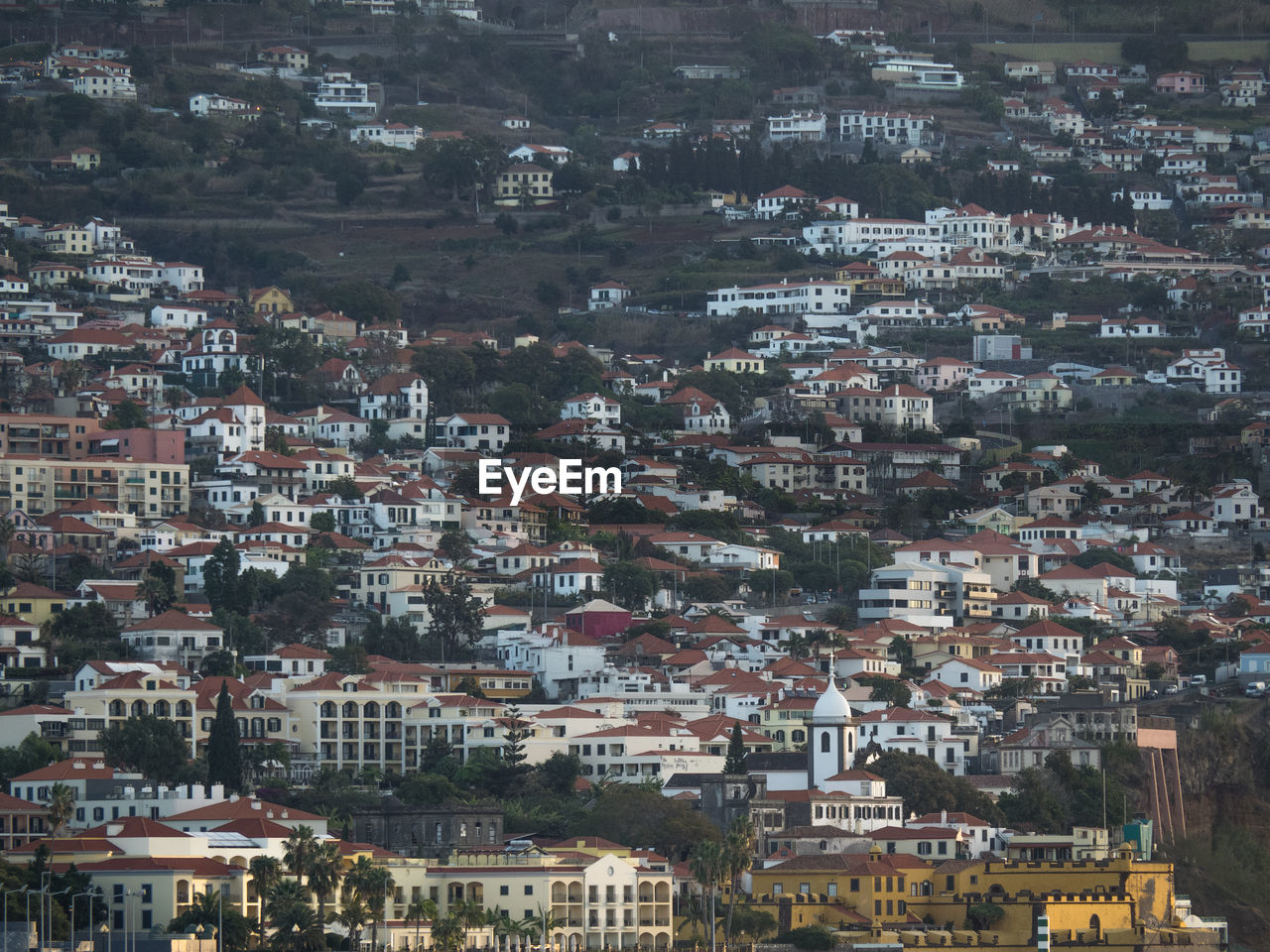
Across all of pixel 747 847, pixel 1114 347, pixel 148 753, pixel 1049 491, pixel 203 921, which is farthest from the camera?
pixel 1114 347

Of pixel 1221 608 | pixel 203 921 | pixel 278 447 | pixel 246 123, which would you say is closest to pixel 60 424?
pixel 278 447

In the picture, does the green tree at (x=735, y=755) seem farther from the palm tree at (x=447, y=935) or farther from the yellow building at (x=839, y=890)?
the palm tree at (x=447, y=935)

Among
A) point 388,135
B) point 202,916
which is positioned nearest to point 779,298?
point 388,135

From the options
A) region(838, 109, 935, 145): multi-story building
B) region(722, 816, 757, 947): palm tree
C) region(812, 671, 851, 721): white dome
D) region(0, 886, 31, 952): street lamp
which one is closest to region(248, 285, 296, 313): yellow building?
region(838, 109, 935, 145): multi-story building

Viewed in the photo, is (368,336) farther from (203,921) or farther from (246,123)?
(203,921)

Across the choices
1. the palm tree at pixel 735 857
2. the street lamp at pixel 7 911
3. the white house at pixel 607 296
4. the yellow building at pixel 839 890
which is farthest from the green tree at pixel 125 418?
the street lamp at pixel 7 911

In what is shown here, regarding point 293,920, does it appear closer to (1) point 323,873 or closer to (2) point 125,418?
(1) point 323,873
